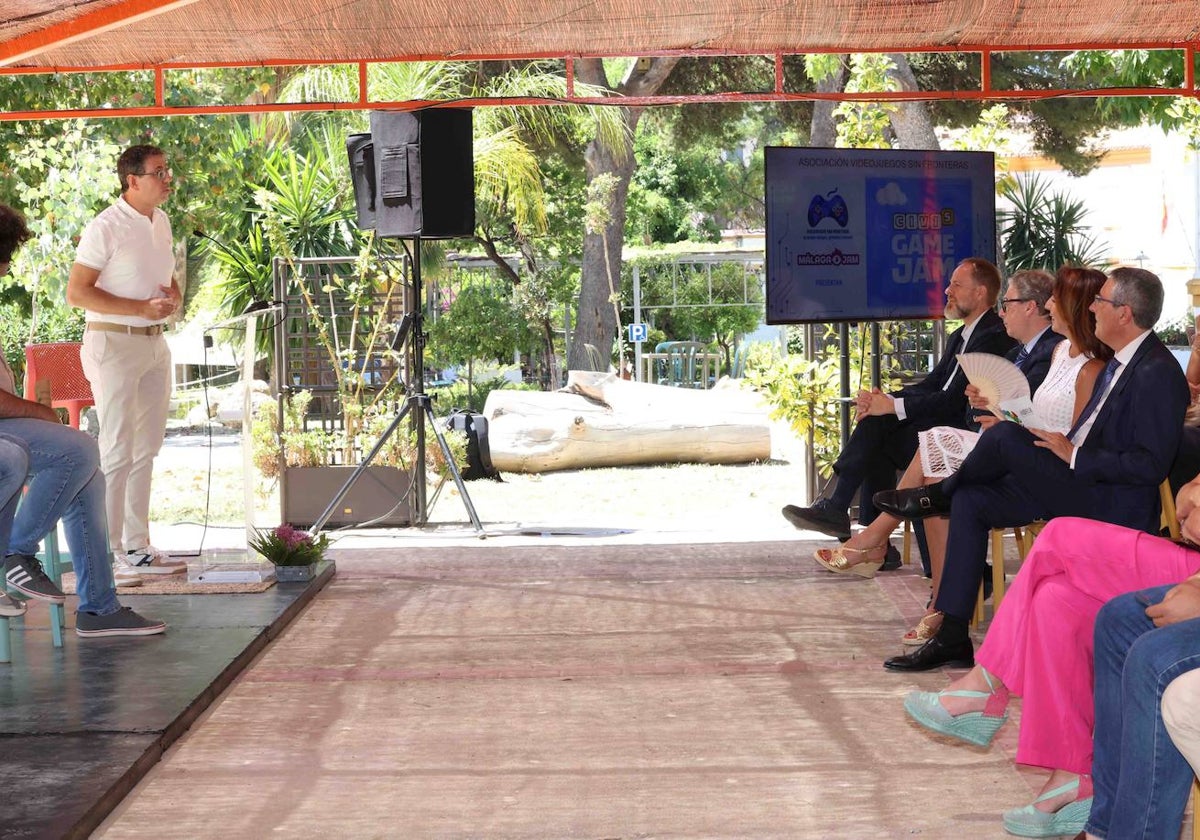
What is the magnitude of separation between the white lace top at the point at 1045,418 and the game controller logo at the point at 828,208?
1623 mm

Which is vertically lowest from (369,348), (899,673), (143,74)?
(899,673)

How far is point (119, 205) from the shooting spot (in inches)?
212

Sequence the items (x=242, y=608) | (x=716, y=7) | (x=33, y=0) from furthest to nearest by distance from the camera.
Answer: (x=716, y=7)
(x=242, y=608)
(x=33, y=0)

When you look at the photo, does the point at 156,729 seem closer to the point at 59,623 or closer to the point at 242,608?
the point at 59,623

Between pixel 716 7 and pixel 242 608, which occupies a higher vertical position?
pixel 716 7

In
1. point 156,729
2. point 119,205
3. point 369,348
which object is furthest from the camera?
point 369,348

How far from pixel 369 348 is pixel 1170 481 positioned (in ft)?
16.8

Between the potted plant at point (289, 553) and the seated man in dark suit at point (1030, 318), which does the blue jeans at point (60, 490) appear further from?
the seated man in dark suit at point (1030, 318)

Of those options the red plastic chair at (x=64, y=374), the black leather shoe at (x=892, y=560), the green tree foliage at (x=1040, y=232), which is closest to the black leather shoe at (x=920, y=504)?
the black leather shoe at (x=892, y=560)

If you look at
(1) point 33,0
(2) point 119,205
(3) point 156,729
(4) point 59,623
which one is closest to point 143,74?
(2) point 119,205

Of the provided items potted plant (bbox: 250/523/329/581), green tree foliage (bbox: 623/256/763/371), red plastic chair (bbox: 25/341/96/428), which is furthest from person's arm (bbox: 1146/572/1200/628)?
green tree foliage (bbox: 623/256/763/371)

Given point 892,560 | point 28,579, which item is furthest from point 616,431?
point 28,579

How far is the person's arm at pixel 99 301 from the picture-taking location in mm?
5242

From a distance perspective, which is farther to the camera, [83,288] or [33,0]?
[83,288]
